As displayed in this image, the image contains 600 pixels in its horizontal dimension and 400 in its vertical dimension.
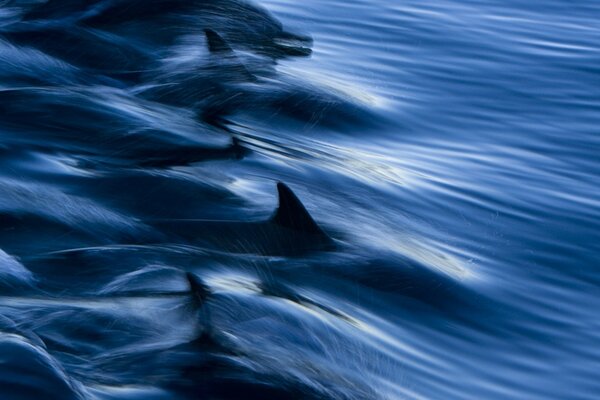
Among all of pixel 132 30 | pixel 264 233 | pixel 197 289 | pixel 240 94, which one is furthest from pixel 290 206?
pixel 132 30

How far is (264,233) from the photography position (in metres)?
5.30

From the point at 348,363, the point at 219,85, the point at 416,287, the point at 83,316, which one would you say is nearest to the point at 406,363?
the point at 348,363

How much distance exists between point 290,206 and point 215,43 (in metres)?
2.99

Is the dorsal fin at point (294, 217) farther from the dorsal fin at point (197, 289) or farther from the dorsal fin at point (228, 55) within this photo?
the dorsal fin at point (228, 55)

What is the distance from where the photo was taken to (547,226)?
618 cm

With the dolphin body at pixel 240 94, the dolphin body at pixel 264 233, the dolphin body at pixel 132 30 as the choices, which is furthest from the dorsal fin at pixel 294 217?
the dolphin body at pixel 132 30

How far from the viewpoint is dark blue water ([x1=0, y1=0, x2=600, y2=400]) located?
4.19 meters

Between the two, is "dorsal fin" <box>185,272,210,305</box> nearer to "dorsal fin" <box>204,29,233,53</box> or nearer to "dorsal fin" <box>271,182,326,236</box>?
"dorsal fin" <box>271,182,326,236</box>

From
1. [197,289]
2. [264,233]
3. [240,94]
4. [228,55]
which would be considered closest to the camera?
[197,289]

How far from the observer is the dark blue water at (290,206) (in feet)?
13.7

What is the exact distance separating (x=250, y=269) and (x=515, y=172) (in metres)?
2.31

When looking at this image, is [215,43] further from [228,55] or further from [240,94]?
[240,94]

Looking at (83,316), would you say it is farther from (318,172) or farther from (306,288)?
(318,172)

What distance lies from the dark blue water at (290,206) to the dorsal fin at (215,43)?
0.01 metres
